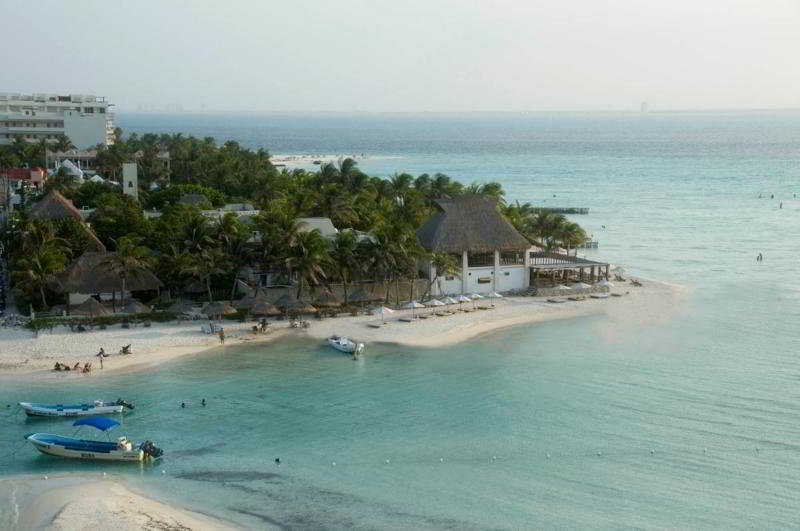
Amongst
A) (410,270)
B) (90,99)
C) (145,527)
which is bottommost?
(145,527)

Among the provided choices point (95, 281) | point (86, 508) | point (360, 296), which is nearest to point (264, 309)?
point (360, 296)

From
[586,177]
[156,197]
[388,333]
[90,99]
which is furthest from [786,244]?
[90,99]

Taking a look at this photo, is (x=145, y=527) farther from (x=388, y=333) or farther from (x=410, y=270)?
(x=410, y=270)

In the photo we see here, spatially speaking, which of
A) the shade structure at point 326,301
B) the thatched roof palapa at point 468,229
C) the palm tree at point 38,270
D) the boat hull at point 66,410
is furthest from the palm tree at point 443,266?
the boat hull at point 66,410

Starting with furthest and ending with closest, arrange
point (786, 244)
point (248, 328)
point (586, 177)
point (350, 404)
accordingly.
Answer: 1. point (586, 177)
2. point (786, 244)
3. point (248, 328)
4. point (350, 404)

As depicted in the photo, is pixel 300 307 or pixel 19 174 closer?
pixel 300 307

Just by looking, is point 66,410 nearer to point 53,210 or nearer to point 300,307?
point 300,307
